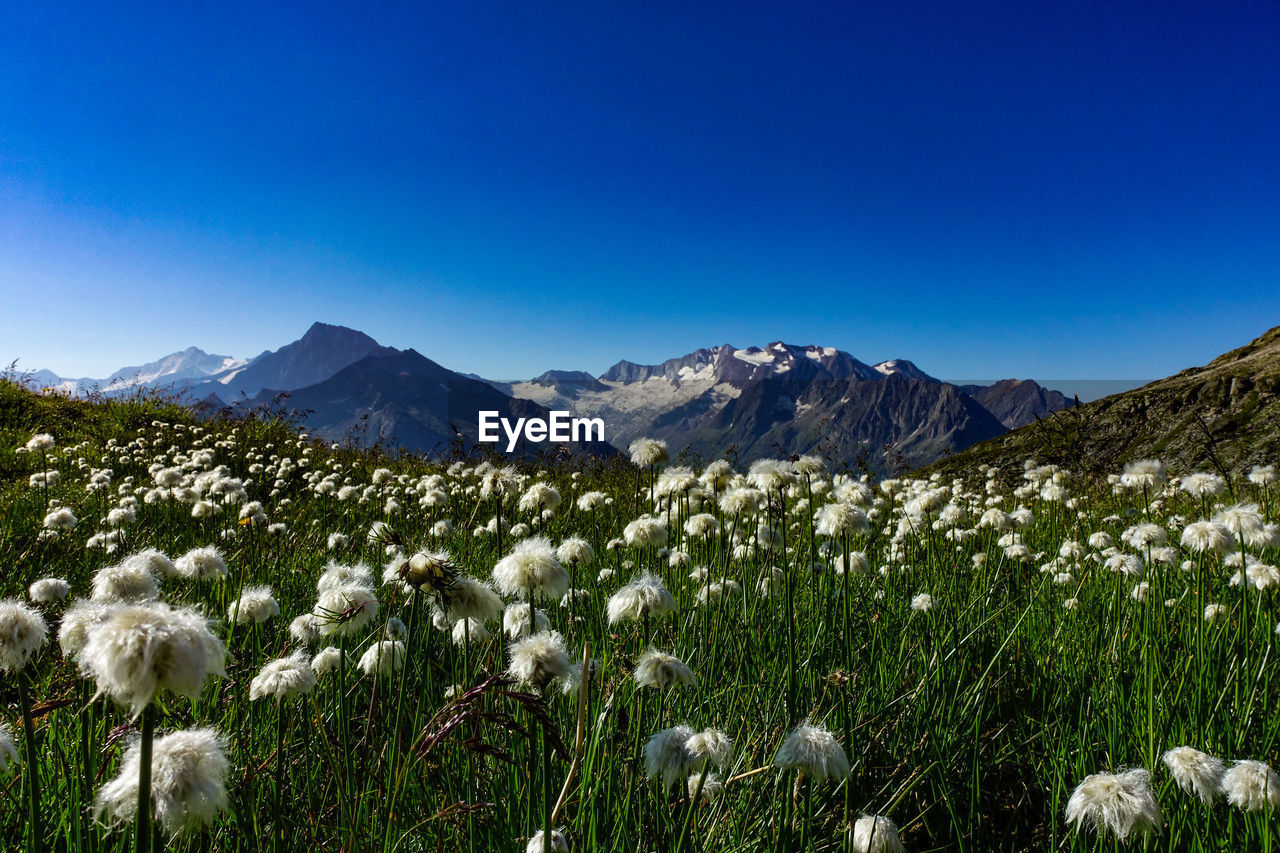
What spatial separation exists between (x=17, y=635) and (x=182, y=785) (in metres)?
0.70

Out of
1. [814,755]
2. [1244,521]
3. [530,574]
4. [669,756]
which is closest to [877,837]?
[814,755]

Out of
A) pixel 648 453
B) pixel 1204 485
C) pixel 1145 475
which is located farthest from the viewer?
pixel 1145 475

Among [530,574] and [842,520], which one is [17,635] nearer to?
[530,574]

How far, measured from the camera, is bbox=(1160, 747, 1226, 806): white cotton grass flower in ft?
7.11

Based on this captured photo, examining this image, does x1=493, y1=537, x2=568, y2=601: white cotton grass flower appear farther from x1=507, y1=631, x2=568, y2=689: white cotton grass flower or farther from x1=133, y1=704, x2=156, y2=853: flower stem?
x1=133, y1=704, x2=156, y2=853: flower stem

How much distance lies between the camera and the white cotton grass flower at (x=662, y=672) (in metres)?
2.24

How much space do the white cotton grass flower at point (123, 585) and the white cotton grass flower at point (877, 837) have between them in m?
2.57

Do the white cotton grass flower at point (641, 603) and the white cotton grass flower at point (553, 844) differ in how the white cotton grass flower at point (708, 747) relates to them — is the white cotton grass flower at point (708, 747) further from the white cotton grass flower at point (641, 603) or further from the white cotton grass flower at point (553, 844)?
the white cotton grass flower at point (641, 603)

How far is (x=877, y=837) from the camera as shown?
6.60 ft

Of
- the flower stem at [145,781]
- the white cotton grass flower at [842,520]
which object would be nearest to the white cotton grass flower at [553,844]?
the flower stem at [145,781]

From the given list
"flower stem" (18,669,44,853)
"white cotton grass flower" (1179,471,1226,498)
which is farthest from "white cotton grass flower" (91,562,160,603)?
"white cotton grass flower" (1179,471,1226,498)

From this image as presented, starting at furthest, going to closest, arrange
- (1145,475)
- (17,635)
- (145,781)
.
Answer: (1145,475), (17,635), (145,781)

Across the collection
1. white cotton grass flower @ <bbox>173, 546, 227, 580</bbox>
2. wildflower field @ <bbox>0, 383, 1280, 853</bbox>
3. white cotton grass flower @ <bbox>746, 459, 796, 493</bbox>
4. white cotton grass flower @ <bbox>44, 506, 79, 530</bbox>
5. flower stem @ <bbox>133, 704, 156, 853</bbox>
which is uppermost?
white cotton grass flower @ <bbox>746, 459, 796, 493</bbox>

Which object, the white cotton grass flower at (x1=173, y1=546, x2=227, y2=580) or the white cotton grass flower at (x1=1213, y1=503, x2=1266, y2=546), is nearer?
the white cotton grass flower at (x1=173, y1=546, x2=227, y2=580)
